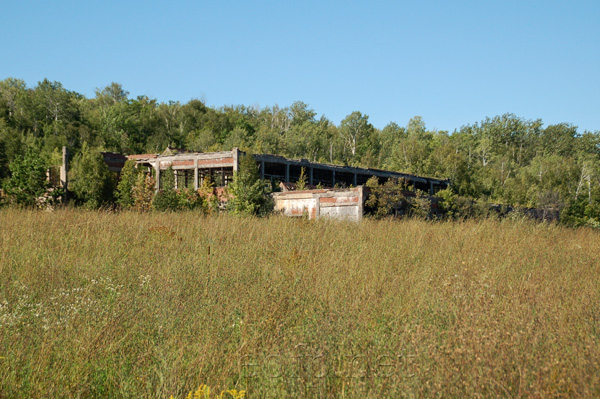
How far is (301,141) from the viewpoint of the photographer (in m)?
61.8

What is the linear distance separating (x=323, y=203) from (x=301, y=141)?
43.7 meters

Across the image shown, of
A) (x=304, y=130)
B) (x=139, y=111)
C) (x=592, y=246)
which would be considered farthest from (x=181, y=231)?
(x=139, y=111)

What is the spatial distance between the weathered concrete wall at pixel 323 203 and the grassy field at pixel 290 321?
9587mm

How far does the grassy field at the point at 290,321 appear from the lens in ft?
10.4

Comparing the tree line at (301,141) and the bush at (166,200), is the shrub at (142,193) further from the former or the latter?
the tree line at (301,141)

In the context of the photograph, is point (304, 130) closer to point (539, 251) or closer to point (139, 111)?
point (139, 111)

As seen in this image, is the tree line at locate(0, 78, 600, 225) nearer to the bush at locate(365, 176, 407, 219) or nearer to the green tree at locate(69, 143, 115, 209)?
the green tree at locate(69, 143, 115, 209)

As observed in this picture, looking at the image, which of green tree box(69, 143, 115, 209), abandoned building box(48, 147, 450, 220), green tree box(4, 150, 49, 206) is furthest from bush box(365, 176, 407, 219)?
green tree box(4, 150, 49, 206)

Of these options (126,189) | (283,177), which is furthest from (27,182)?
(283,177)

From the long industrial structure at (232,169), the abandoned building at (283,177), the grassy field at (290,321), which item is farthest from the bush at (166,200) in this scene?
the grassy field at (290,321)

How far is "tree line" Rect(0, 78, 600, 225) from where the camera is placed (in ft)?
159

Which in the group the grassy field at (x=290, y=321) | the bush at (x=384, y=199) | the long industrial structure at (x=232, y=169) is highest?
the long industrial structure at (x=232, y=169)

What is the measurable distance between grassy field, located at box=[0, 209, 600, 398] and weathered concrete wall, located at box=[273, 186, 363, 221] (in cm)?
959

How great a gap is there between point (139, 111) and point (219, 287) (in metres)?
67.0
